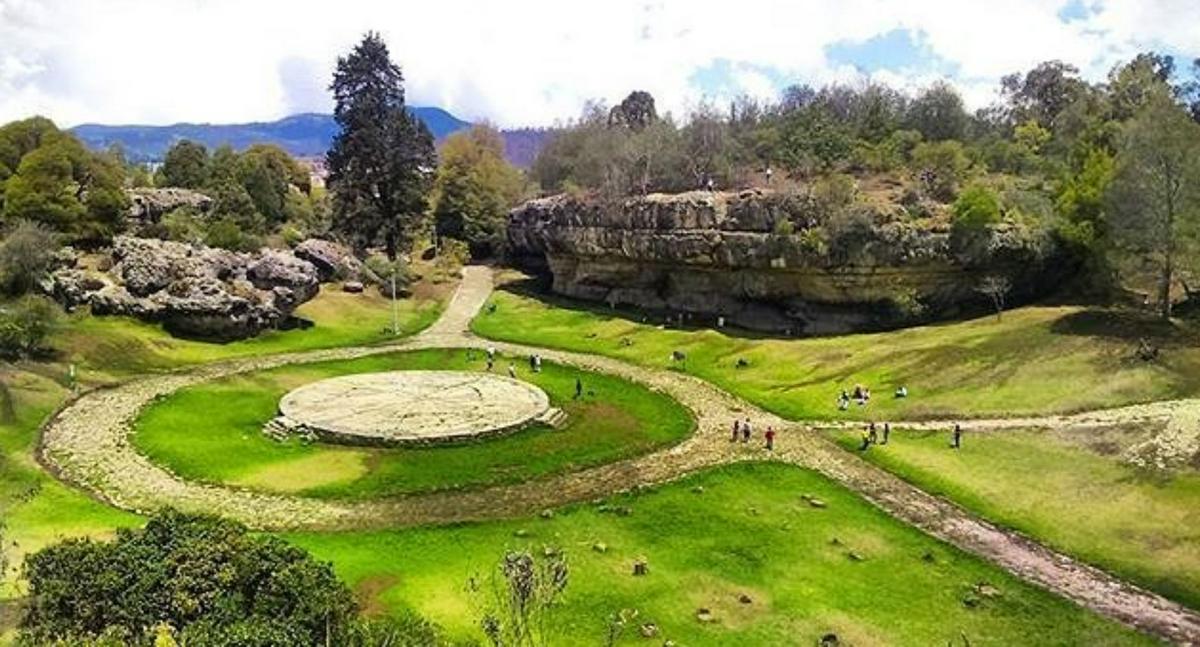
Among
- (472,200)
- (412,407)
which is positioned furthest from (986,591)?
(472,200)

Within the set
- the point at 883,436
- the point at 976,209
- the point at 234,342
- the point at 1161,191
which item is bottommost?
the point at 883,436

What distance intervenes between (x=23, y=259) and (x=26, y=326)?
35.3ft

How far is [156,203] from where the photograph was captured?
285ft

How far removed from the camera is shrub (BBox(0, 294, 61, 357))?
52.5 m

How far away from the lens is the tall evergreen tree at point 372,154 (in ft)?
300

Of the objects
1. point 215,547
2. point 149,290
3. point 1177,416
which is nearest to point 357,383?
point 149,290

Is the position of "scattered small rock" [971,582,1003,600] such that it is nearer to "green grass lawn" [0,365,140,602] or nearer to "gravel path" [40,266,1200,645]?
"gravel path" [40,266,1200,645]

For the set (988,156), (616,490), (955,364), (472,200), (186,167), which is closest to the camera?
(616,490)

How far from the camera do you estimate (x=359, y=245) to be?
309ft

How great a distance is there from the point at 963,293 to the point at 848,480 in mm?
29555

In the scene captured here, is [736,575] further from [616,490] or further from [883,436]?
[883,436]

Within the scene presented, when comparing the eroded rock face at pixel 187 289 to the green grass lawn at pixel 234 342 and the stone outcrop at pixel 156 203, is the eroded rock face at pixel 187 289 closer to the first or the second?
the green grass lawn at pixel 234 342

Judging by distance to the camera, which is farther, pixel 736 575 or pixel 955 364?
pixel 955 364

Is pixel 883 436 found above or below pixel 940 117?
below
